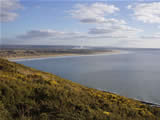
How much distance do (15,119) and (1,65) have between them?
9777mm

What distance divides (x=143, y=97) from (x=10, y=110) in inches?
501

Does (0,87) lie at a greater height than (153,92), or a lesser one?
greater

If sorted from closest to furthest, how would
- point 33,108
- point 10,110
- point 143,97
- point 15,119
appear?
point 15,119
point 10,110
point 33,108
point 143,97

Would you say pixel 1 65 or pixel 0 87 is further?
pixel 1 65

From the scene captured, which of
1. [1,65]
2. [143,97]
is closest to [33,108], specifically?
[1,65]

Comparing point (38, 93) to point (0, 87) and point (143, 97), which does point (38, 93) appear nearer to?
point (0, 87)

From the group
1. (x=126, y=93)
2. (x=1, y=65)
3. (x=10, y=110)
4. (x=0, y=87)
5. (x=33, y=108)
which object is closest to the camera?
(x=10, y=110)

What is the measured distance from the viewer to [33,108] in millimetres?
4484

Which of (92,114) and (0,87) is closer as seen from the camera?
(92,114)

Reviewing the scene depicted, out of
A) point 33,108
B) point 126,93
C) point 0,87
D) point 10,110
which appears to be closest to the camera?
point 10,110

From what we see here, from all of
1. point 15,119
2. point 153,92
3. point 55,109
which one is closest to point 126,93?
point 153,92

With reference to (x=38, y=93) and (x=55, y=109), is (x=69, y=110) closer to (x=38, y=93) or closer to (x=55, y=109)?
(x=55, y=109)

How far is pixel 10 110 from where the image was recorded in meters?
4.18

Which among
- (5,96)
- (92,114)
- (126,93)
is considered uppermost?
(5,96)
